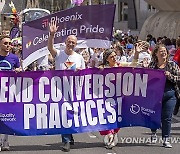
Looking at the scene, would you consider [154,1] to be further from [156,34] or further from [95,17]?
[95,17]

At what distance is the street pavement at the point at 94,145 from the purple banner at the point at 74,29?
1.30 metres

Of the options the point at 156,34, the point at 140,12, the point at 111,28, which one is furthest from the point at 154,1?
the point at 140,12

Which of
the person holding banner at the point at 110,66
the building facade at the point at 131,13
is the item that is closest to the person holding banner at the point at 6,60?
the person holding banner at the point at 110,66

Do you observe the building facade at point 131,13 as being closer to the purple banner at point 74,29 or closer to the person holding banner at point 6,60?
the purple banner at point 74,29

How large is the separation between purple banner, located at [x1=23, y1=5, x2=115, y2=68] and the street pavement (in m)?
1.30

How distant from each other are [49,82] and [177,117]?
14.4 ft

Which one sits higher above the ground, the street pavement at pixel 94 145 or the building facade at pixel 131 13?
the building facade at pixel 131 13

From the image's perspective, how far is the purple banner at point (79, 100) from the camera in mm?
8758

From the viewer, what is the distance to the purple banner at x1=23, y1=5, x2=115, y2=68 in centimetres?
889

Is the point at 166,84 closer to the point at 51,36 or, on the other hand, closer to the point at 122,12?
the point at 51,36

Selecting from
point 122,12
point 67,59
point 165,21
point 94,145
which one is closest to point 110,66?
point 67,59

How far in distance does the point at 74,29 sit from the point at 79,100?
1.17m

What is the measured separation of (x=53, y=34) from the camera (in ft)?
28.3

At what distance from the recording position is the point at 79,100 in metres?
8.96
